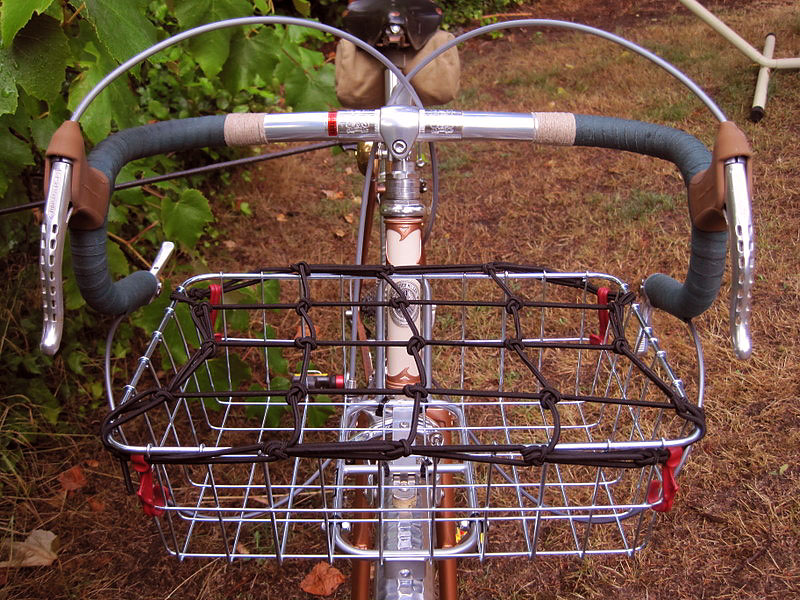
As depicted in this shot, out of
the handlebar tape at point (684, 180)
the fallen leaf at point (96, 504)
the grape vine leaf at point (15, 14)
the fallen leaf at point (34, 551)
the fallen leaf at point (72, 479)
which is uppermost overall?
the grape vine leaf at point (15, 14)

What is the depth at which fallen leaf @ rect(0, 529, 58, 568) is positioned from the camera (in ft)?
4.77

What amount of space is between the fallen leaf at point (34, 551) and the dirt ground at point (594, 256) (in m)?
0.03

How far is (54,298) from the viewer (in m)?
0.63

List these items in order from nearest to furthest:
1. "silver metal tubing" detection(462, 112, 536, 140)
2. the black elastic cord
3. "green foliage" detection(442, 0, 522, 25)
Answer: the black elastic cord
"silver metal tubing" detection(462, 112, 536, 140)
"green foliage" detection(442, 0, 522, 25)

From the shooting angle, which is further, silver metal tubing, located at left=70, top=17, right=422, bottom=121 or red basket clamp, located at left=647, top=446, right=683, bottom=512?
silver metal tubing, located at left=70, top=17, right=422, bottom=121

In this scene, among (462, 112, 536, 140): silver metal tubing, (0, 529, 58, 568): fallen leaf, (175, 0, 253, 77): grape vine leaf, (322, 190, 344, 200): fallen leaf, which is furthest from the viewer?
(322, 190, 344, 200): fallen leaf

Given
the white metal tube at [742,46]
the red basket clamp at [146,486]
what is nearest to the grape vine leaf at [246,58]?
the red basket clamp at [146,486]

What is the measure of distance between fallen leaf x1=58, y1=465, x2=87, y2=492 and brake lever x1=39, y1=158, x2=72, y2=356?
1.22 metres

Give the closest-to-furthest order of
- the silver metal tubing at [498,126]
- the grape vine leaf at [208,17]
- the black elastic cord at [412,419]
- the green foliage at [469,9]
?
the black elastic cord at [412,419] → the silver metal tubing at [498,126] → the grape vine leaf at [208,17] → the green foliage at [469,9]

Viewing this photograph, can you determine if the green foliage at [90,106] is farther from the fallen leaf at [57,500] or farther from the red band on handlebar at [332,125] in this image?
the red band on handlebar at [332,125]

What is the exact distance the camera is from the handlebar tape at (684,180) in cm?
70

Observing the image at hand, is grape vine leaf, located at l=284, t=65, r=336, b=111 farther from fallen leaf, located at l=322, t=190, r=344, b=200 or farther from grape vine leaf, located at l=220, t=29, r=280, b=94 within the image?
fallen leaf, located at l=322, t=190, r=344, b=200

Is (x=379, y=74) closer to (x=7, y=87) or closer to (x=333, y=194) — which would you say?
(x=7, y=87)

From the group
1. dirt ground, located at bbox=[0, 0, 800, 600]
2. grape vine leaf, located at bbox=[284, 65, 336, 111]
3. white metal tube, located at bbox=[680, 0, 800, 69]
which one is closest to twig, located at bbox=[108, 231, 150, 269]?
dirt ground, located at bbox=[0, 0, 800, 600]
